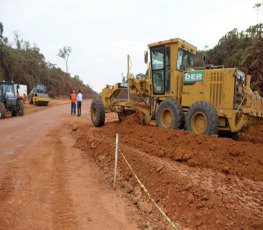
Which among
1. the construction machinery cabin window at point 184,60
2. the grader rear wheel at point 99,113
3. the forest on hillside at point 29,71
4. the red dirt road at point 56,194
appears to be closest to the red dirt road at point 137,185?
the red dirt road at point 56,194

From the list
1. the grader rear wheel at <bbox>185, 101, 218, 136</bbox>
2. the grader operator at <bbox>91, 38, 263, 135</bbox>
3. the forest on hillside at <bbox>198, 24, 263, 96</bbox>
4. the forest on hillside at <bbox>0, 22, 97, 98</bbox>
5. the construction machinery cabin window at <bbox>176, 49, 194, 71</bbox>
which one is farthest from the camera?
the forest on hillside at <bbox>0, 22, 97, 98</bbox>

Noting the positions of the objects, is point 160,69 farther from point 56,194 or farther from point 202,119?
point 56,194

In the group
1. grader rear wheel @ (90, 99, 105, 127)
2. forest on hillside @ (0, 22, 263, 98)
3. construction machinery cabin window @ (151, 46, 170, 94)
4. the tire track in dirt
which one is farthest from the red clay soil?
forest on hillside @ (0, 22, 263, 98)

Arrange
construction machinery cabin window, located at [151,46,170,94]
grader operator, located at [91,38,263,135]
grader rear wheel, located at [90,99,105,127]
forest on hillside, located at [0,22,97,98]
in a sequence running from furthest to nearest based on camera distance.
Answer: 1. forest on hillside, located at [0,22,97,98]
2. grader rear wheel, located at [90,99,105,127]
3. construction machinery cabin window, located at [151,46,170,94]
4. grader operator, located at [91,38,263,135]

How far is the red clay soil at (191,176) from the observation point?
13.8 ft

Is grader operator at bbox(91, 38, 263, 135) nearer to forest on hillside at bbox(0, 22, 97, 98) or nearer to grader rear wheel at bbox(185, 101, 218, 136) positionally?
grader rear wheel at bbox(185, 101, 218, 136)

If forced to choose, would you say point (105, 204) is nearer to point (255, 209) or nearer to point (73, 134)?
point (255, 209)

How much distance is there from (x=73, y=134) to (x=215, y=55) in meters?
18.4

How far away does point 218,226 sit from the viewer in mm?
3936

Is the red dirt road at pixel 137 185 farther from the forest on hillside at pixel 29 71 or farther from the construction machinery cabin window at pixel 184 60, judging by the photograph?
the forest on hillside at pixel 29 71

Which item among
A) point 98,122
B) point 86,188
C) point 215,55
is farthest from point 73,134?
point 215,55

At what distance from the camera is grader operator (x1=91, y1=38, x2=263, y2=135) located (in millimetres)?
8617

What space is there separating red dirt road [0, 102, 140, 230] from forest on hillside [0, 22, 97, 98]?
31.8m

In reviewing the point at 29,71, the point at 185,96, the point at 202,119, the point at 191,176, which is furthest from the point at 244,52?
the point at 29,71
